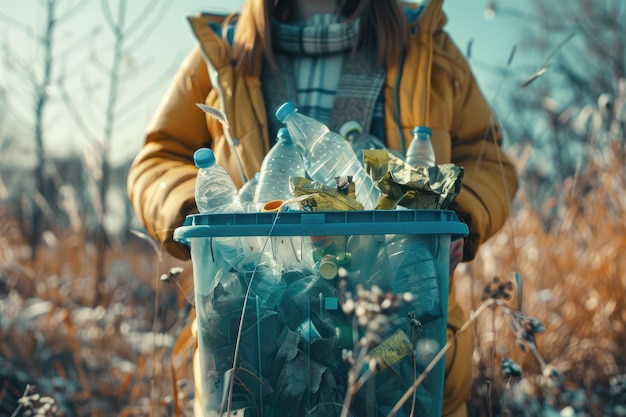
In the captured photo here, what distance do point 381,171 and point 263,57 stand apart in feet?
3.03

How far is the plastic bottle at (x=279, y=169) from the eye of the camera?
1.67m

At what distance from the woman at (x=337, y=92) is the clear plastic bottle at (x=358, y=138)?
0.08 metres

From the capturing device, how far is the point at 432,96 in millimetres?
2279

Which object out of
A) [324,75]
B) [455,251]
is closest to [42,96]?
[324,75]

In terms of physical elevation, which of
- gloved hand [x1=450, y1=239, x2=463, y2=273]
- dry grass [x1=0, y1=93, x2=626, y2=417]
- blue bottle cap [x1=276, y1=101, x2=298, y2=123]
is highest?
blue bottle cap [x1=276, y1=101, x2=298, y2=123]

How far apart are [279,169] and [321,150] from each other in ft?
0.43

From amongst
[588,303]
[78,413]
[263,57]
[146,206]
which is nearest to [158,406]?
[146,206]

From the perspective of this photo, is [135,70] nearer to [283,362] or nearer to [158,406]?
[158,406]

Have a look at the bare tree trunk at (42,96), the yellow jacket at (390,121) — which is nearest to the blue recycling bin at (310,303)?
the yellow jacket at (390,121)

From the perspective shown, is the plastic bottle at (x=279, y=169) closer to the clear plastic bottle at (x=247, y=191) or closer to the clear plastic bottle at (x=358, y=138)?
the clear plastic bottle at (x=247, y=191)

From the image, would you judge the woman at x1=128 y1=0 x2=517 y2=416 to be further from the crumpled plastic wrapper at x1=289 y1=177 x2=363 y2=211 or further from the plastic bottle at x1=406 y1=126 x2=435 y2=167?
the crumpled plastic wrapper at x1=289 y1=177 x2=363 y2=211

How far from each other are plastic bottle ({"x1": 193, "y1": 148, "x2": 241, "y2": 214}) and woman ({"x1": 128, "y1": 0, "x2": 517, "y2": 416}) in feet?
1.47

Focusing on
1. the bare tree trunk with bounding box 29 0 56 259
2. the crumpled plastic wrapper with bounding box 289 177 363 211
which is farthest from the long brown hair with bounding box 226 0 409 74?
the bare tree trunk with bounding box 29 0 56 259

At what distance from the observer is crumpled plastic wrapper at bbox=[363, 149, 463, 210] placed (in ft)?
4.77
